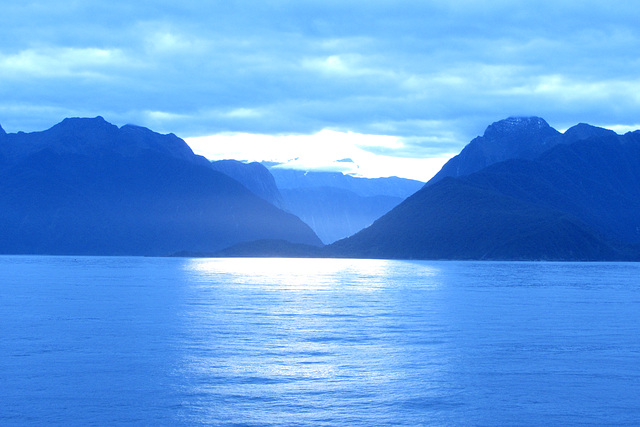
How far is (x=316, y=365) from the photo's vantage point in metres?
45.8

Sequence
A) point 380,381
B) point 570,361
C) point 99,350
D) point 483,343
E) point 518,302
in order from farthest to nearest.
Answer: point 518,302, point 483,343, point 99,350, point 570,361, point 380,381

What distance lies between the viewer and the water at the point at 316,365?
115 feet

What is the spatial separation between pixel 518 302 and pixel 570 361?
4999 cm

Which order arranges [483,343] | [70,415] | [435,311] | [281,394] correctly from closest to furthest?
[70,415] → [281,394] → [483,343] → [435,311]

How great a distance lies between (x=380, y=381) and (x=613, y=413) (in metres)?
12.2

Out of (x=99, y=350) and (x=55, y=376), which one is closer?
(x=55, y=376)

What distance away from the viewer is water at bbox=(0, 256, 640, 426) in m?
34.9

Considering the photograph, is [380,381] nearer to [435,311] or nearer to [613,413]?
[613,413]

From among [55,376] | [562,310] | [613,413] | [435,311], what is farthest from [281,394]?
[562,310]

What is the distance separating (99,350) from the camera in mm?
51469

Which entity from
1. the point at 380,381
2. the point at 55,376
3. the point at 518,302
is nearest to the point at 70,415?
the point at 55,376

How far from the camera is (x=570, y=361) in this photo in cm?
4828

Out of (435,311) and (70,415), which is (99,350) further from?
(435,311)

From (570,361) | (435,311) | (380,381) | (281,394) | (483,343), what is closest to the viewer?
(281,394)
